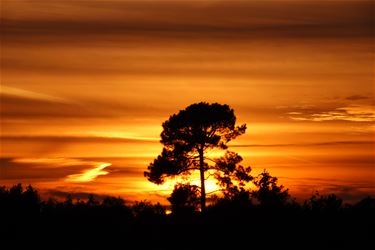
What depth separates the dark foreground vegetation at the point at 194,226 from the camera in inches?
2052

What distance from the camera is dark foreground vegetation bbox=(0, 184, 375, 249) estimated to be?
52.1m

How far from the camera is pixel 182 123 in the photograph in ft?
232

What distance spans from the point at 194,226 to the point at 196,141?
15.5 metres

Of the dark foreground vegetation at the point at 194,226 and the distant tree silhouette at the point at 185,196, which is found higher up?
the distant tree silhouette at the point at 185,196

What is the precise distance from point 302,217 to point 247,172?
1681cm

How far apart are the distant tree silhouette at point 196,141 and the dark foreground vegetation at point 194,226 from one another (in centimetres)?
805

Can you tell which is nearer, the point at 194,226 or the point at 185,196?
the point at 194,226

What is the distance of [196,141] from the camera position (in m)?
70.6

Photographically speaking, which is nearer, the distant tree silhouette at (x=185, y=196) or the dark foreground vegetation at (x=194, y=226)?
the dark foreground vegetation at (x=194, y=226)

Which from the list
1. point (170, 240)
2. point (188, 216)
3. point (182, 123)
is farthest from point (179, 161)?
point (170, 240)

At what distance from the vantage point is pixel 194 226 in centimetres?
5584

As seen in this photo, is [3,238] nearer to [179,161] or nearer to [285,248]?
[285,248]

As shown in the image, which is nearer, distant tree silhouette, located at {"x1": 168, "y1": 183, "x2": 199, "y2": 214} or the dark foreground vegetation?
→ the dark foreground vegetation

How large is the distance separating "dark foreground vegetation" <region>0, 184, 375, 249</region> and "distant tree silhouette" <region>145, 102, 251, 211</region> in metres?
8.05
